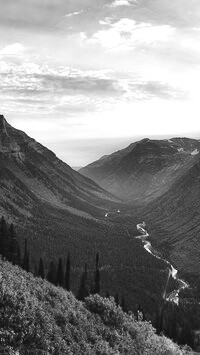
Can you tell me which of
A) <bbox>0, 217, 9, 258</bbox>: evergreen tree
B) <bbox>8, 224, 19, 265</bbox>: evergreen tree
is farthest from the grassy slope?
<bbox>8, 224, 19, 265</bbox>: evergreen tree

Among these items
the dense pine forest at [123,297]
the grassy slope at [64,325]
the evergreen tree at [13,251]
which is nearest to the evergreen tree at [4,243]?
the dense pine forest at [123,297]

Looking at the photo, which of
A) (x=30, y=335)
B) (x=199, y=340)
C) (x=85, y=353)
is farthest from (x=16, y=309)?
(x=199, y=340)

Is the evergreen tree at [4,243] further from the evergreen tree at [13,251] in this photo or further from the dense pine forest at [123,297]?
the evergreen tree at [13,251]

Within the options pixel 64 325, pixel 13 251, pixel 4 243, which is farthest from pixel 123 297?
pixel 64 325

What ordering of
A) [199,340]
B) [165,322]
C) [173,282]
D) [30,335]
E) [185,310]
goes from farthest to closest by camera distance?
[173,282] < [185,310] < [165,322] < [199,340] < [30,335]

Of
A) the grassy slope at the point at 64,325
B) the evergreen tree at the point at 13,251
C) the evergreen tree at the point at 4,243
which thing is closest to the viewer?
the grassy slope at the point at 64,325

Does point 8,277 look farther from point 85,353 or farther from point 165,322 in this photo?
point 165,322

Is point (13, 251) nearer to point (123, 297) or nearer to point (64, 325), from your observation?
point (123, 297)

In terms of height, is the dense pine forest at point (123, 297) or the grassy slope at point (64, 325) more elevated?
the grassy slope at point (64, 325)
